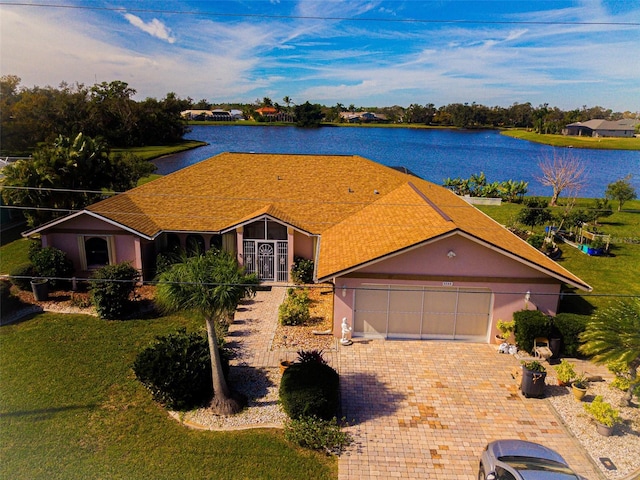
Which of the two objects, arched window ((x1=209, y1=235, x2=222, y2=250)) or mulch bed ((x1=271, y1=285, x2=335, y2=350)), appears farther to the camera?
arched window ((x1=209, y1=235, x2=222, y2=250))

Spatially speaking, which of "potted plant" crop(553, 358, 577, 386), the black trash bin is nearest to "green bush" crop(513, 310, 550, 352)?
"potted plant" crop(553, 358, 577, 386)

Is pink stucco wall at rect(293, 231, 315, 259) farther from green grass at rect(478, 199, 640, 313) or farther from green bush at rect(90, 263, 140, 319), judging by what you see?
green grass at rect(478, 199, 640, 313)

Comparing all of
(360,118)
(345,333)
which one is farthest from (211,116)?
(345,333)

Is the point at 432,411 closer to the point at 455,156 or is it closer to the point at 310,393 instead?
the point at 310,393

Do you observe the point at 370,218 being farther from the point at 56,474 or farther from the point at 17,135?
the point at 17,135

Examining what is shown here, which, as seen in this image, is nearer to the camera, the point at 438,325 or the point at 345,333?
the point at 345,333

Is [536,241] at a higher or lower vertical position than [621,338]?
lower
